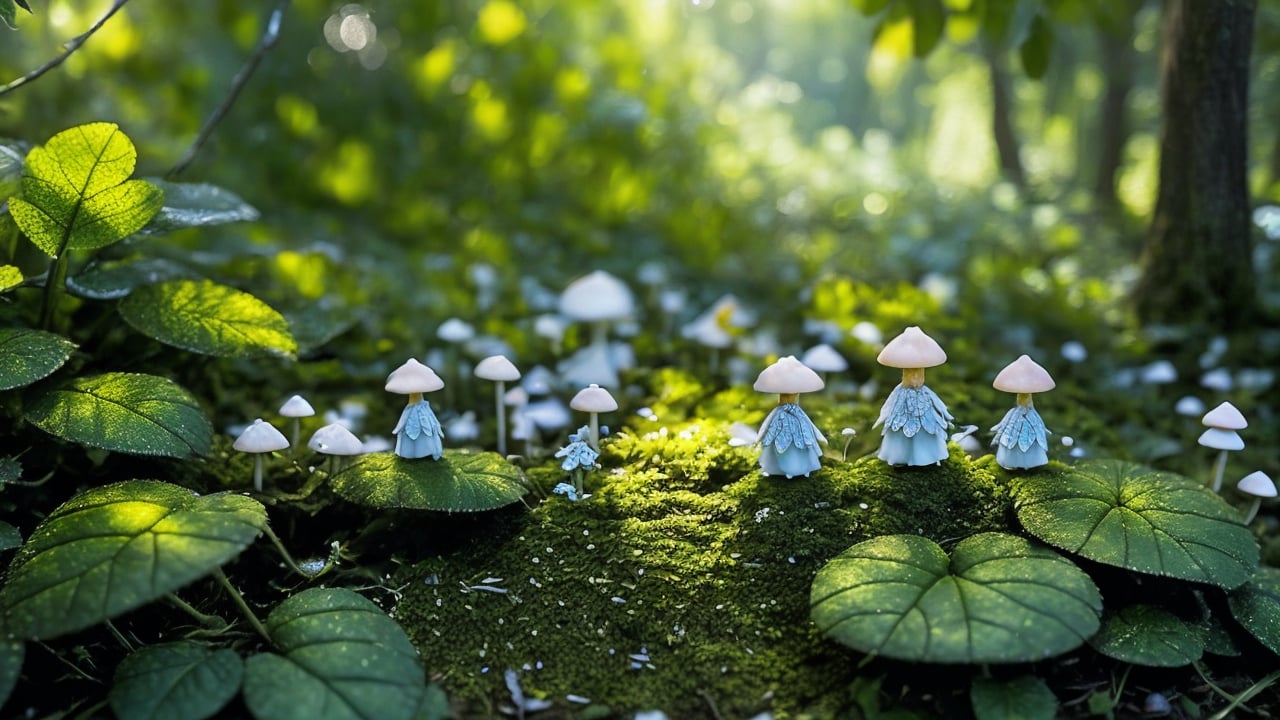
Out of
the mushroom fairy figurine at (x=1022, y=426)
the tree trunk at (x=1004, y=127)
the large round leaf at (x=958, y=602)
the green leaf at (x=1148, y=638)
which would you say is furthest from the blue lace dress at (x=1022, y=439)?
the tree trunk at (x=1004, y=127)

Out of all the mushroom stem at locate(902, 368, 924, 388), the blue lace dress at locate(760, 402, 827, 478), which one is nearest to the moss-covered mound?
the blue lace dress at locate(760, 402, 827, 478)

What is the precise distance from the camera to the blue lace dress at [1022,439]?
8.21 ft

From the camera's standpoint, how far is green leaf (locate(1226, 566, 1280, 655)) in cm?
220

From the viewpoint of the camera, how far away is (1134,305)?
443 centimetres

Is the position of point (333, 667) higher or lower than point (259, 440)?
lower

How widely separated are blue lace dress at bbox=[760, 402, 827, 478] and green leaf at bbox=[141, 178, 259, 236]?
1.87 metres

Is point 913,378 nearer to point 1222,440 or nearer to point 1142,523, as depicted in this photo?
point 1142,523

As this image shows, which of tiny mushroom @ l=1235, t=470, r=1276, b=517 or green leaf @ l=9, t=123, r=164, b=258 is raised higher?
green leaf @ l=9, t=123, r=164, b=258

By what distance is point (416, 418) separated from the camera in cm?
248

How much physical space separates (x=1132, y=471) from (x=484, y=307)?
3.10 m

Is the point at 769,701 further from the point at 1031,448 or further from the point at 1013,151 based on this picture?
the point at 1013,151

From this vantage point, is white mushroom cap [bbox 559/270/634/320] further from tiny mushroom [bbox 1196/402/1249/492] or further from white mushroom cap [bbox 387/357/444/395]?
tiny mushroom [bbox 1196/402/1249/492]

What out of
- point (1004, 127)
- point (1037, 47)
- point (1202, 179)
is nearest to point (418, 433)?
point (1037, 47)

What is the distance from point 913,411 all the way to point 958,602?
0.72 metres
